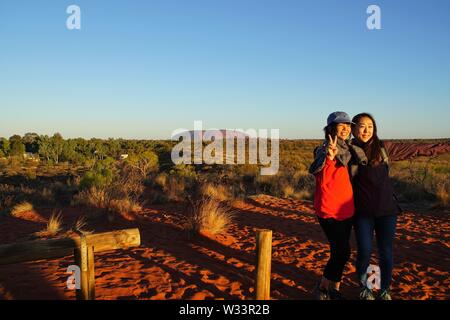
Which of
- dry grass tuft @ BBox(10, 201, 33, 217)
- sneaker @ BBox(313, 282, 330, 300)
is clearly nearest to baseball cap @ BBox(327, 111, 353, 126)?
sneaker @ BBox(313, 282, 330, 300)

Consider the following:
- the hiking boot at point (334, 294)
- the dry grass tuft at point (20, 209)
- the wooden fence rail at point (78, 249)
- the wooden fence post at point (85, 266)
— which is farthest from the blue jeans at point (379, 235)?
the dry grass tuft at point (20, 209)

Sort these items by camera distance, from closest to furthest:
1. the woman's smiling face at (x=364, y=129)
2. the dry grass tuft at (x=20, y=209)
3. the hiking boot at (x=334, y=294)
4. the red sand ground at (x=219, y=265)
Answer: the woman's smiling face at (x=364, y=129)
the hiking boot at (x=334, y=294)
the red sand ground at (x=219, y=265)
the dry grass tuft at (x=20, y=209)

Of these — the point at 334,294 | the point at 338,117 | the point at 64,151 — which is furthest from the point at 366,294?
the point at 64,151

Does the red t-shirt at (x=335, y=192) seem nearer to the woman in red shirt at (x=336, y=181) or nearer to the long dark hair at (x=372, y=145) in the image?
the woman in red shirt at (x=336, y=181)

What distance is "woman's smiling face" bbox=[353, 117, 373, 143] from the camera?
324 cm

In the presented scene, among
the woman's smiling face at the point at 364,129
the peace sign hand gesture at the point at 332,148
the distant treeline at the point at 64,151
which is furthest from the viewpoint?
the distant treeline at the point at 64,151

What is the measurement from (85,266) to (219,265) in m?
2.77

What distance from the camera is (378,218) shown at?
3.22 metres

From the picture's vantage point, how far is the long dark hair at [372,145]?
3.19 m

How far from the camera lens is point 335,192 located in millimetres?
3104

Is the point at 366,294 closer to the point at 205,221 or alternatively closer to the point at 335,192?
the point at 335,192

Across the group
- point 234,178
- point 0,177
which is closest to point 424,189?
point 234,178
